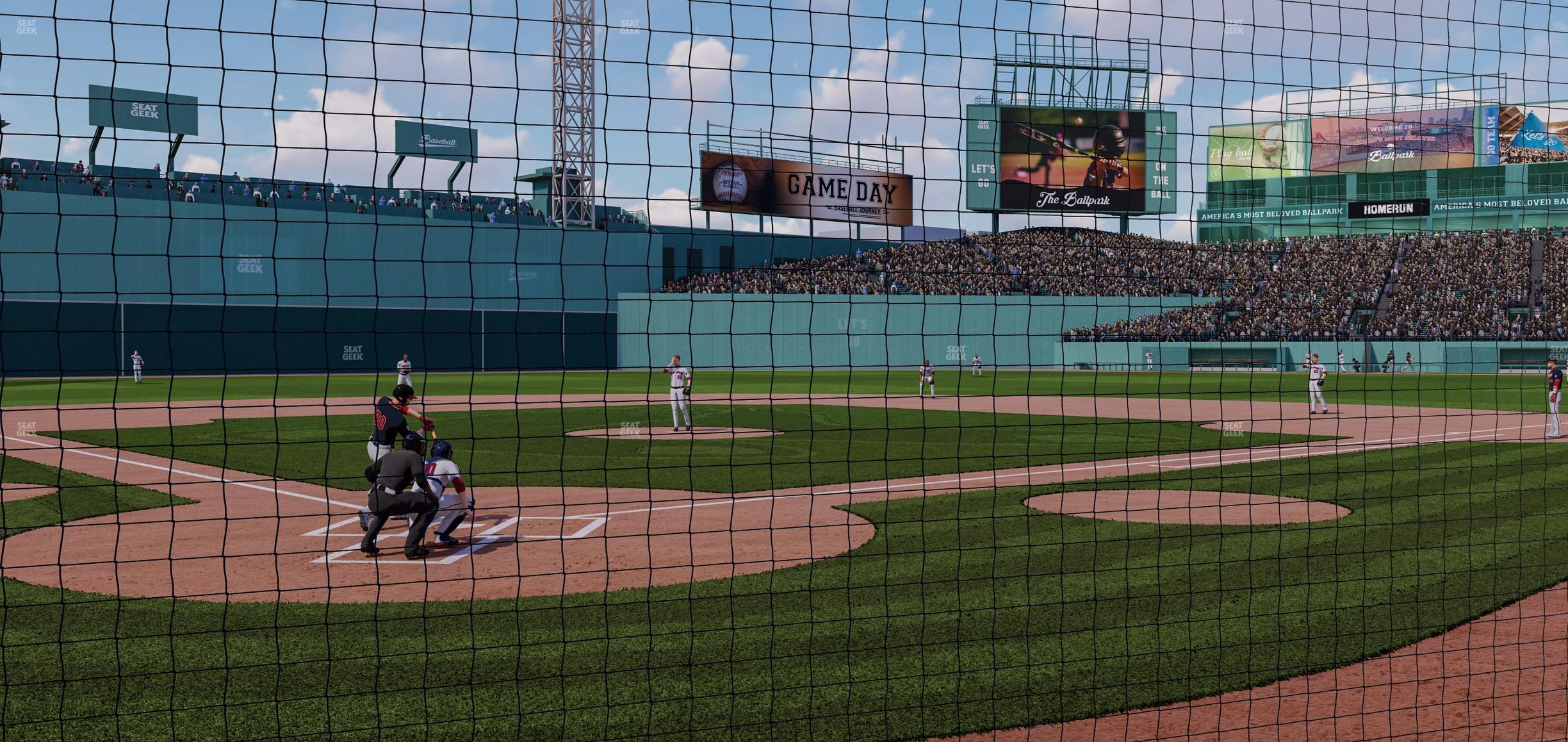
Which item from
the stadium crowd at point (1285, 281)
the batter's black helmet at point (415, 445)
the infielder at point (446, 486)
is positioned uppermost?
the stadium crowd at point (1285, 281)

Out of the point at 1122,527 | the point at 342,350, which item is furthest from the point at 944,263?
the point at 1122,527

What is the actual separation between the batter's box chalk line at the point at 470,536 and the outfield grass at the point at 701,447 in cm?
59

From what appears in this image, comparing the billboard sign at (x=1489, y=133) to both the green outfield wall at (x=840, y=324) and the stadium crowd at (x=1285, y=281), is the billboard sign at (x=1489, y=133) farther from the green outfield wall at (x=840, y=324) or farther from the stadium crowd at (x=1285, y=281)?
the green outfield wall at (x=840, y=324)

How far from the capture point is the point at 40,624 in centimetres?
809

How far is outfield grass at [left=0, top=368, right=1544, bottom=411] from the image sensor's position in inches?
1382

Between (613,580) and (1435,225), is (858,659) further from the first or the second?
(1435,225)

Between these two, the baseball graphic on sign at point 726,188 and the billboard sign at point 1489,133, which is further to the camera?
the billboard sign at point 1489,133

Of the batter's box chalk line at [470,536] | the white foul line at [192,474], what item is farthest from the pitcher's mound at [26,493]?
the batter's box chalk line at [470,536]

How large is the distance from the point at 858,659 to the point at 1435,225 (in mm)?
75883

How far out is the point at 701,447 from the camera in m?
20.4

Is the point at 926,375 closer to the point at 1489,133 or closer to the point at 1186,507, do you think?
the point at 1186,507

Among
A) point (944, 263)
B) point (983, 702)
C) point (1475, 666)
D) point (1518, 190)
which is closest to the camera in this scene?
point (983, 702)

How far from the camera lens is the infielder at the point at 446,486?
1058cm

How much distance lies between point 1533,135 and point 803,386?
48244mm
